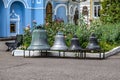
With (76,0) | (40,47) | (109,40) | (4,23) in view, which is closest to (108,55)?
(40,47)

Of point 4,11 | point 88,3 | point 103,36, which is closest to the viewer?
point 103,36

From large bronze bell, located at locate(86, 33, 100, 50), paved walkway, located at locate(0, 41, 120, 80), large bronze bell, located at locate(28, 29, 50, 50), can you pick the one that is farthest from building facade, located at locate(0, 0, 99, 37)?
paved walkway, located at locate(0, 41, 120, 80)

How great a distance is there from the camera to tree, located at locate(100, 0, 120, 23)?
35.9 metres

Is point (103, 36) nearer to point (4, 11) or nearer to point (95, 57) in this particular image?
point (95, 57)

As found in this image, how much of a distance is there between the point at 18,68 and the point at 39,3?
110 feet

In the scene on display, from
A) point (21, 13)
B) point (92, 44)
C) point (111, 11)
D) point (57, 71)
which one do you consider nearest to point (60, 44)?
point (92, 44)

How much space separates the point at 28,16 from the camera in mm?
49031

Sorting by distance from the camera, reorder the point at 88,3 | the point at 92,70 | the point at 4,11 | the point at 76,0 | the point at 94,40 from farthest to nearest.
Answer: the point at 76,0 < the point at 88,3 < the point at 4,11 < the point at 94,40 < the point at 92,70

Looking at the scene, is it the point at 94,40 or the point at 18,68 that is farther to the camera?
the point at 94,40

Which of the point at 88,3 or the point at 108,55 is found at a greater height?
the point at 88,3

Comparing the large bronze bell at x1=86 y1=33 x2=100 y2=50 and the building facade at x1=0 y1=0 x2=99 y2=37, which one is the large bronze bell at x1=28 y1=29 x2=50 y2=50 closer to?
the large bronze bell at x1=86 y1=33 x2=100 y2=50

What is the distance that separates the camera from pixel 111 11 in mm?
37000

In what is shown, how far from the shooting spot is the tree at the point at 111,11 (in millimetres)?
35938

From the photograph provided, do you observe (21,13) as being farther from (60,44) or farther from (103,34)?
(60,44)
